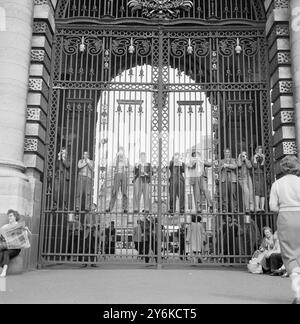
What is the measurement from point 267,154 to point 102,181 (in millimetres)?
4523

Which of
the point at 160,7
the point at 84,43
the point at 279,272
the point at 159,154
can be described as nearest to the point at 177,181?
the point at 159,154

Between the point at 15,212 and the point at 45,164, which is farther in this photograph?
the point at 45,164

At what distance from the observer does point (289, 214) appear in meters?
5.81

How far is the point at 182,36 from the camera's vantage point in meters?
12.8

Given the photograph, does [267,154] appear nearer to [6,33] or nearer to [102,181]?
[102,181]

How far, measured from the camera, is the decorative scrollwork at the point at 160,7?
12836 mm

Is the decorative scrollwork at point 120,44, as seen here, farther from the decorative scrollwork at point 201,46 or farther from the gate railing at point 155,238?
the gate railing at point 155,238

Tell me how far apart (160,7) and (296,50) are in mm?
4196

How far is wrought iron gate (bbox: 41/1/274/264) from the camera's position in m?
11.5

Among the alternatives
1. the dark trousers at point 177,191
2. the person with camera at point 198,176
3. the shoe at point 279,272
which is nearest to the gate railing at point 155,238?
the dark trousers at point 177,191

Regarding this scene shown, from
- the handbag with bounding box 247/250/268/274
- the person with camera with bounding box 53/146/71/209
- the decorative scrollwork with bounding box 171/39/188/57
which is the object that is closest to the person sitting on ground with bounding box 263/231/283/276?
the handbag with bounding box 247/250/268/274

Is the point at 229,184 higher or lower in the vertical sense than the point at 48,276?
higher
